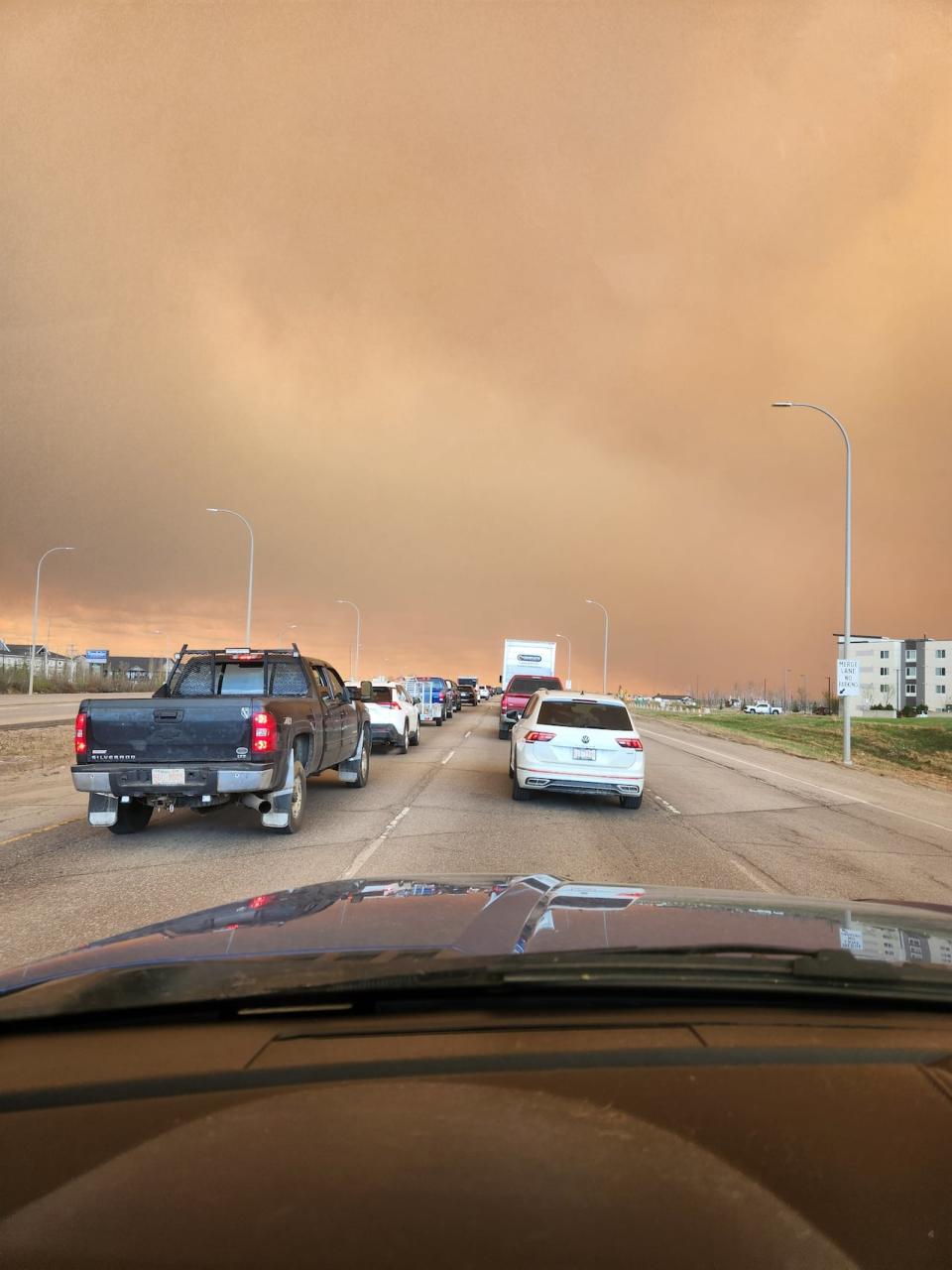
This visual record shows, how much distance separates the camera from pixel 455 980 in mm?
2332

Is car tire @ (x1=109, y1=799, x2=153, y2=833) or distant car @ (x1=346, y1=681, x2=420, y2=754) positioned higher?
distant car @ (x1=346, y1=681, x2=420, y2=754)

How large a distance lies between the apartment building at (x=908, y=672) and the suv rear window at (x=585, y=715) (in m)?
143

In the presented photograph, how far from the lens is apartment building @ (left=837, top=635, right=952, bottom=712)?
149 metres

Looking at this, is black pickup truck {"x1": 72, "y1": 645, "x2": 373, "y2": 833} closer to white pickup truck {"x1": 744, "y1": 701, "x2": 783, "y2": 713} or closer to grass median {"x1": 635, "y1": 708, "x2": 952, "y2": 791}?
grass median {"x1": 635, "y1": 708, "x2": 952, "y2": 791}

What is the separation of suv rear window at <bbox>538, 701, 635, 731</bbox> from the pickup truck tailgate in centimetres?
557

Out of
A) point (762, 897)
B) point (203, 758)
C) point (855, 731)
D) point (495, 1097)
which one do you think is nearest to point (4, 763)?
point (203, 758)

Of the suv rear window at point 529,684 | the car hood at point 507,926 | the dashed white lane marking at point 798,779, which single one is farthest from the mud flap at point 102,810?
the suv rear window at point 529,684

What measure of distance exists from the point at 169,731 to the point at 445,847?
3.22 meters

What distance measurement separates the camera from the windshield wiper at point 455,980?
2309 millimetres

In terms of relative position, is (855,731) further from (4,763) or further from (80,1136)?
(80,1136)

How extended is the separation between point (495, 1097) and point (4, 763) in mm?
19281

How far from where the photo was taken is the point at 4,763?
18.5 meters

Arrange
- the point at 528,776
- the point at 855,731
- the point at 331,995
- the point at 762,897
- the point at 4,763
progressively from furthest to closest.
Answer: the point at 855,731, the point at 4,763, the point at 528,776, the point at 762,897, the point at 331,995

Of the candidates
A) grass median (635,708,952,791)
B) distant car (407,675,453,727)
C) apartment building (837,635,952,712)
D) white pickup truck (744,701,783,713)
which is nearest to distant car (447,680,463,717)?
distant car (407,675,453,727)
